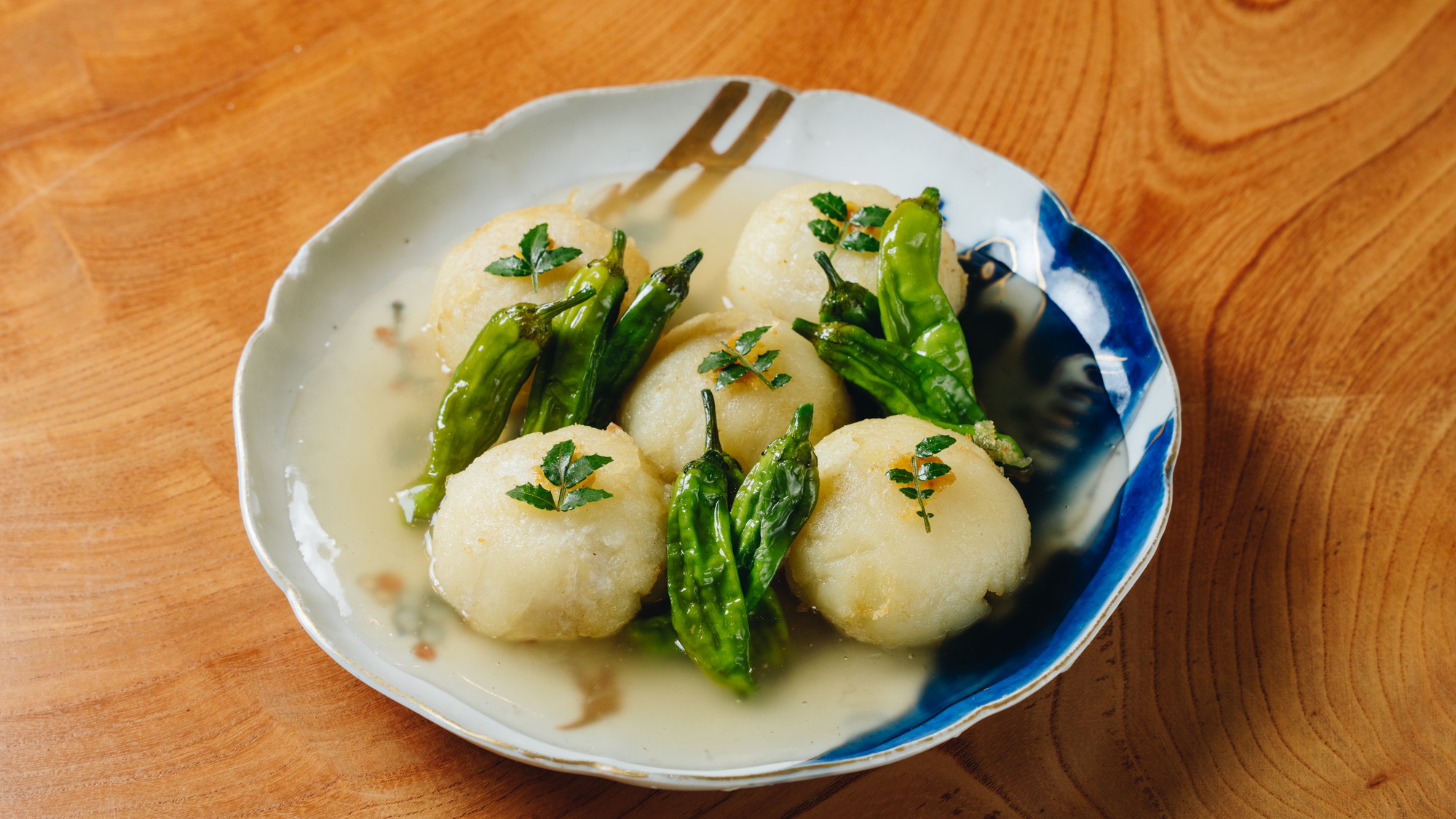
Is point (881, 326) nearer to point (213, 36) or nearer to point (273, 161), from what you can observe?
point (273, 161)

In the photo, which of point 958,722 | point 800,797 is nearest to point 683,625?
point 800,797

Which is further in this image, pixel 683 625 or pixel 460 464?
pixel 460 464

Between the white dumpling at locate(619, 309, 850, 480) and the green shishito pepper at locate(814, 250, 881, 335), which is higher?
the green shishito pepper at locate(814, 250, 881, 335)

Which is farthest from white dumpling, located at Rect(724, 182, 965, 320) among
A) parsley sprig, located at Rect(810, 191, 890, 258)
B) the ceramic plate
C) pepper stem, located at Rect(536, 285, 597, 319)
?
pepper stem, located at Rect(536, 285, 597, 319)

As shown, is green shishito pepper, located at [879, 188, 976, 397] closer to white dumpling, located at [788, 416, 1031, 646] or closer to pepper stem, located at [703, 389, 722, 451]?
white dumpling, located at [788, 416, 1031, 646]

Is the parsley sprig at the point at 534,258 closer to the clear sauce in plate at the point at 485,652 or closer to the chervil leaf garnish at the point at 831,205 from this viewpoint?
the clear sauce in plate at the point at 485,652
